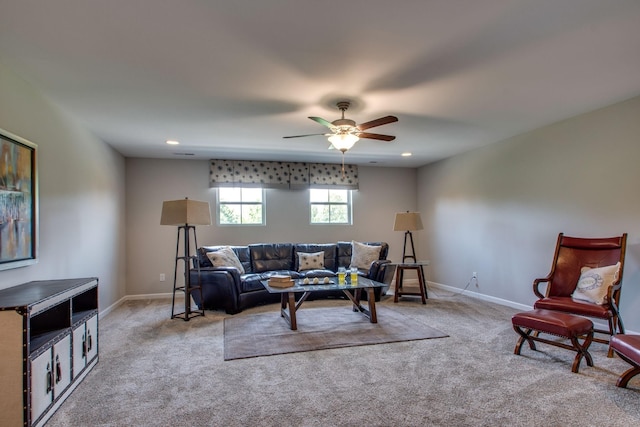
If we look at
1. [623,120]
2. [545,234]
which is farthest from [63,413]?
[623,120]

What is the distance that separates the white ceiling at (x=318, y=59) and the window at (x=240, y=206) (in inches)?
82.9

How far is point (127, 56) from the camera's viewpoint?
2459 millimetres

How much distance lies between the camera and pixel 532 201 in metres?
4.61

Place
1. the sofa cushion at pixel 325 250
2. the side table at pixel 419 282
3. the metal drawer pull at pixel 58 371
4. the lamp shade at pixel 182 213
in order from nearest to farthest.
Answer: the metal drawer pull at pixel 58 371 < the lamp shade at pixel 182 213 < the side table at pixel 419 282 < the sofa cushion at pixel 325 250

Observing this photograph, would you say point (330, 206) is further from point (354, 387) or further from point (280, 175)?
point (354, 387)

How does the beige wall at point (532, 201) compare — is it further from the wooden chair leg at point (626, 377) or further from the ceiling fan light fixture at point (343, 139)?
the ceiling fan light fixture at point (343, 139)

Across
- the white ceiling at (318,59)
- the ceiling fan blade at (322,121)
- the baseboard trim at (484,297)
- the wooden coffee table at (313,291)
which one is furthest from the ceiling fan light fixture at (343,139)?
the baseboard trim at (484,297)

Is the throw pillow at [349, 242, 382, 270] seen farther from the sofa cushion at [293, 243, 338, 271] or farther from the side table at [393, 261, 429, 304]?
the side table at [393, 261, 429, 304]

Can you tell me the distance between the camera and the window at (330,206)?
6652 mm

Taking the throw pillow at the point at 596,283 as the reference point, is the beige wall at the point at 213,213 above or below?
above

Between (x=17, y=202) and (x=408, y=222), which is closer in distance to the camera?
(x=17, y=202)

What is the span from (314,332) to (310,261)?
213 cm

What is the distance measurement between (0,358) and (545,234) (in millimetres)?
5262

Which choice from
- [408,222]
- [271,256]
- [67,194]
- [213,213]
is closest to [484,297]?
[408,222]
